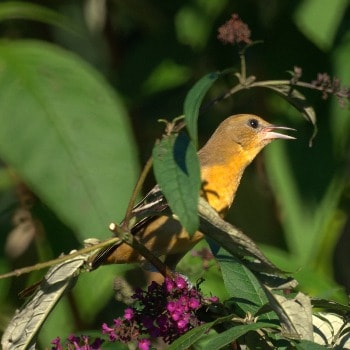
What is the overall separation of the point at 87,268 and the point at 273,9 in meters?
2.98

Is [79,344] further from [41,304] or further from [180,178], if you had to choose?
[180,178]

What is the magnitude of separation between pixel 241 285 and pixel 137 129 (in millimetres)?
3086

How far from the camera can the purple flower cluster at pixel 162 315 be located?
239 centimetres

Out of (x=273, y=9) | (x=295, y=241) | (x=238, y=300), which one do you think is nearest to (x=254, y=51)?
(x=273, y=9)

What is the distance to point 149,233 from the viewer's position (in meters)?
3.48

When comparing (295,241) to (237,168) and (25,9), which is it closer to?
(237,168)

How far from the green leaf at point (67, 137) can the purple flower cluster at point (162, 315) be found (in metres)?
1.43

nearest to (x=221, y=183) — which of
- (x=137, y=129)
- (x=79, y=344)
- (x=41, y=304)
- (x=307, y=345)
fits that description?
(x=79, y=344)

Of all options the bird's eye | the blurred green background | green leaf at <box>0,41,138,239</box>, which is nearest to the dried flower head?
the blurred green background

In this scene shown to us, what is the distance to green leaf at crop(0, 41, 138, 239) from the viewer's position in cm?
399

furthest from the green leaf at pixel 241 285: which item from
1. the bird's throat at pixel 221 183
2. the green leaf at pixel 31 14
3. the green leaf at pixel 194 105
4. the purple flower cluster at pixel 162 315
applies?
the green leaf at pixel 31 14

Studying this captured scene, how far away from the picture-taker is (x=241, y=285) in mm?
2559

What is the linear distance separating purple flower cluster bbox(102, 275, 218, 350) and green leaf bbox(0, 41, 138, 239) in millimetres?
1430

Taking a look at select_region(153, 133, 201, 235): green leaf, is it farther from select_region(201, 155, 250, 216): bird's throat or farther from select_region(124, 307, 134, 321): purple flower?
select_region(201, 155, 250, 216): bird's throat
